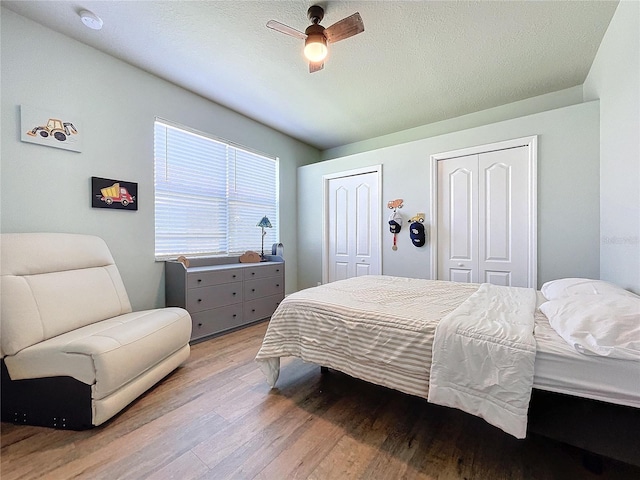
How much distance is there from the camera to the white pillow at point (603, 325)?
102 cm

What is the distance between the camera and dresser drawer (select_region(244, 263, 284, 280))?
3.43m

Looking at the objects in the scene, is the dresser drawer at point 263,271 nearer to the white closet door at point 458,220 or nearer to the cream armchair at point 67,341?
the cream armchair at point 67,341

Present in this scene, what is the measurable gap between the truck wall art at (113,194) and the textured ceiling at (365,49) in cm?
122

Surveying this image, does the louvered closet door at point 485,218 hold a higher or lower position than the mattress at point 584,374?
higher

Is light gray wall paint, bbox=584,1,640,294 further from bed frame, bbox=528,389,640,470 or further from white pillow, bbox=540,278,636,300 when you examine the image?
bed frame, bbox=528,389,640,470

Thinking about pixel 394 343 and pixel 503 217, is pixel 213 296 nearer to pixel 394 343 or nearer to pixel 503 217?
pixel 394 343

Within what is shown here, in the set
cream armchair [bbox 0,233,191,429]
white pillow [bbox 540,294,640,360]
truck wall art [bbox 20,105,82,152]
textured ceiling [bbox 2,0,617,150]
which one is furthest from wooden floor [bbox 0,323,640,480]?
textured ceiling [bbox 2,0,617,150]

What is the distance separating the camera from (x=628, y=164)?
1.81m

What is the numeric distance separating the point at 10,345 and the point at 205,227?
6.81ft

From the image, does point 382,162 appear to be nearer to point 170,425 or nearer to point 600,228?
point 600,228

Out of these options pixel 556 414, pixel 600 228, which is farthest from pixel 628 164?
pixel 556 414

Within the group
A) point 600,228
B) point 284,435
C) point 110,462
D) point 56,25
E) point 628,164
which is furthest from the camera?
point 600,228

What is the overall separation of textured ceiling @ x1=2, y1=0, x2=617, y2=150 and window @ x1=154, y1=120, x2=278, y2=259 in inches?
25.5

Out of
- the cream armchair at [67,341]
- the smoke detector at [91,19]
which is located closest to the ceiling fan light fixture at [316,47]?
the smoke detector at [91,19]
